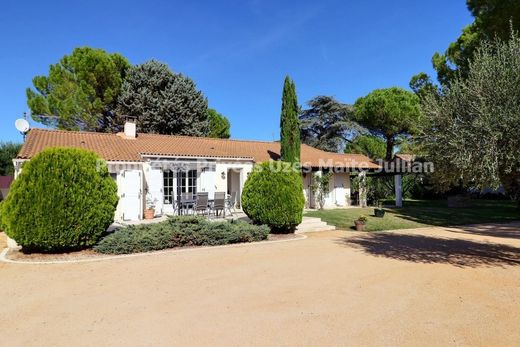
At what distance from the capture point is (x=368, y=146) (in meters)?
38.6

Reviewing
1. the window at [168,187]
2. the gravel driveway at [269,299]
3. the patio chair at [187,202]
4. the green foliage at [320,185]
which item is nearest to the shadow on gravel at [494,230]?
the gravel driveway at [269,299]

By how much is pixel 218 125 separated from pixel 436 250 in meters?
30.7

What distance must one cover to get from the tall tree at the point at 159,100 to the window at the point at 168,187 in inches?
477

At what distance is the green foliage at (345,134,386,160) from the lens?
38.3 metres

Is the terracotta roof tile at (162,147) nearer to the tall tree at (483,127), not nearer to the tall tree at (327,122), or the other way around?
the tall tree at (327,122)

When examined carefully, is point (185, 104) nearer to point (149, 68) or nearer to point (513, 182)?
point (149, 68)

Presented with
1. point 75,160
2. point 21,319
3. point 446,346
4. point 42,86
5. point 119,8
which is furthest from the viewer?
point 42,86

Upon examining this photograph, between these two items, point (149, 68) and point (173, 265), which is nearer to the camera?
point (173, 265)

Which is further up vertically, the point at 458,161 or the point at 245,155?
the point at 245,155

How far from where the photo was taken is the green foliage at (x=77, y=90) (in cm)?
2803

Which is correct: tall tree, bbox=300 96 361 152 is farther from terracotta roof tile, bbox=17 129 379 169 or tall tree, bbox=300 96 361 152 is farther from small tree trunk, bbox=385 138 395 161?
terracotta roof tile, bbox=17 129 379 169

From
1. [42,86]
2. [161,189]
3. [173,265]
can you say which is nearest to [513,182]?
[173,265]

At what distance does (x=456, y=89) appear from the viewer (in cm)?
879

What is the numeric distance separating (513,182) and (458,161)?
1996 mm
